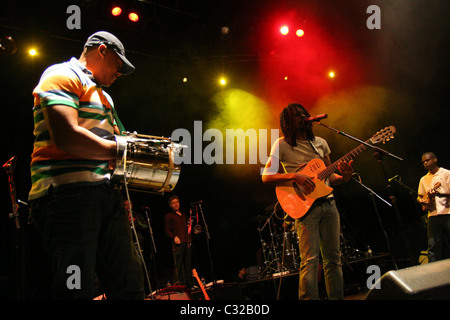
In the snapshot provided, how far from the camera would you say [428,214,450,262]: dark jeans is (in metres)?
6.77

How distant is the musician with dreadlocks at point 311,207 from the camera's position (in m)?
3.31

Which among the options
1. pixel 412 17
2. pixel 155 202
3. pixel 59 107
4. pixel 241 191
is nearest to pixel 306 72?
pixel 412 17

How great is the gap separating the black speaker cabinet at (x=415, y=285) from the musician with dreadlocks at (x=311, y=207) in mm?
2039

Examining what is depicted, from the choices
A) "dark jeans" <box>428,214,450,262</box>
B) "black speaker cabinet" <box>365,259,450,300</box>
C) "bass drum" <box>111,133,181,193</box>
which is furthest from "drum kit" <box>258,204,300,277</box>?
"black speaker cabinet" <box>365,259,450,300</box>

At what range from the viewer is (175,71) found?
895cm

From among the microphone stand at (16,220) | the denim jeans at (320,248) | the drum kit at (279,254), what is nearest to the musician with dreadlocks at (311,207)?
the denim jeans at (320,248)

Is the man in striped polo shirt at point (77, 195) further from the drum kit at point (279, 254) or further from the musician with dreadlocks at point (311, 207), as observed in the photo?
the drum kit at point (279, 254)

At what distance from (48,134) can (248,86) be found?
878 centimetres

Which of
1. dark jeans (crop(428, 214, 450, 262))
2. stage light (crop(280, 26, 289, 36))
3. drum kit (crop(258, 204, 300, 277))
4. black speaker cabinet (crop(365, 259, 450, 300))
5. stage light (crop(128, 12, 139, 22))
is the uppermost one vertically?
stage light (crop(280, 26, 289, 36))

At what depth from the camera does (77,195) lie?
1.69m

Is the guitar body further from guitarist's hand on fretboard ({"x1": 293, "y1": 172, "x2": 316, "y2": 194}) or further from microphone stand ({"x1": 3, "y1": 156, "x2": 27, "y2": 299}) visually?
microphone stand ({"x1": 3, "y1": 156, "x2": 27, "y2": 299})

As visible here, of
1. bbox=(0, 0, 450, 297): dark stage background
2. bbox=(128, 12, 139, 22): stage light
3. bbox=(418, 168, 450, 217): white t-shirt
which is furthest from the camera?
bbox=(0, 0, 450, 297): dark stage background

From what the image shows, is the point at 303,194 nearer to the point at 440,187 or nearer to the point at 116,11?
the point at 440,187

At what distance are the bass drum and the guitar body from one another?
204 centimetres
